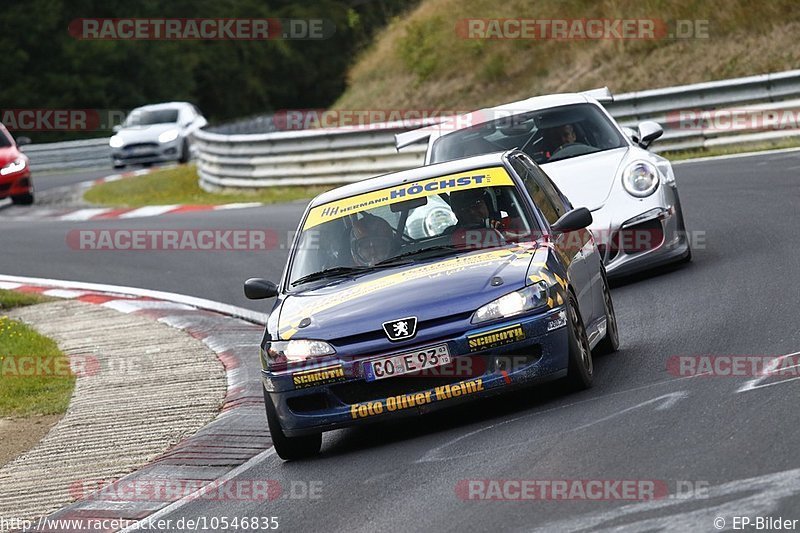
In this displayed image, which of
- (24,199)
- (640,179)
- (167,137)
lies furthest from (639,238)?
(167,137)

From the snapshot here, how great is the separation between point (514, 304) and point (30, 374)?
5.00 metres

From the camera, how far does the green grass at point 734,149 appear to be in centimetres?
2012

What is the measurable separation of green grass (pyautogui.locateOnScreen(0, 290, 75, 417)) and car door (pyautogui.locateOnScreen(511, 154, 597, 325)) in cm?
350

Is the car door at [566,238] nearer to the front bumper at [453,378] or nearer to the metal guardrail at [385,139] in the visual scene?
the front bumper at [453,378]

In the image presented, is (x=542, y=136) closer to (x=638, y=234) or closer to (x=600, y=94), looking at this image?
(x=600, y=94)

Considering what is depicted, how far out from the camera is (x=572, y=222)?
8.52 metres

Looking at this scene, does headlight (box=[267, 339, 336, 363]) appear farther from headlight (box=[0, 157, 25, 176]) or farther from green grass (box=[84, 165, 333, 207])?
headlight (box=[0, 157, 25, 176])

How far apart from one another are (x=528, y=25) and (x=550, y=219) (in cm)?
2134

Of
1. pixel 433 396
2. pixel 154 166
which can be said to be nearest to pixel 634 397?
pixel 433 396

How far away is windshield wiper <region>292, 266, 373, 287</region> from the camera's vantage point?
27.8ft

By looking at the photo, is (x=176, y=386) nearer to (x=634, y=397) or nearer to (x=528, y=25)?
(x=634, y=397)
